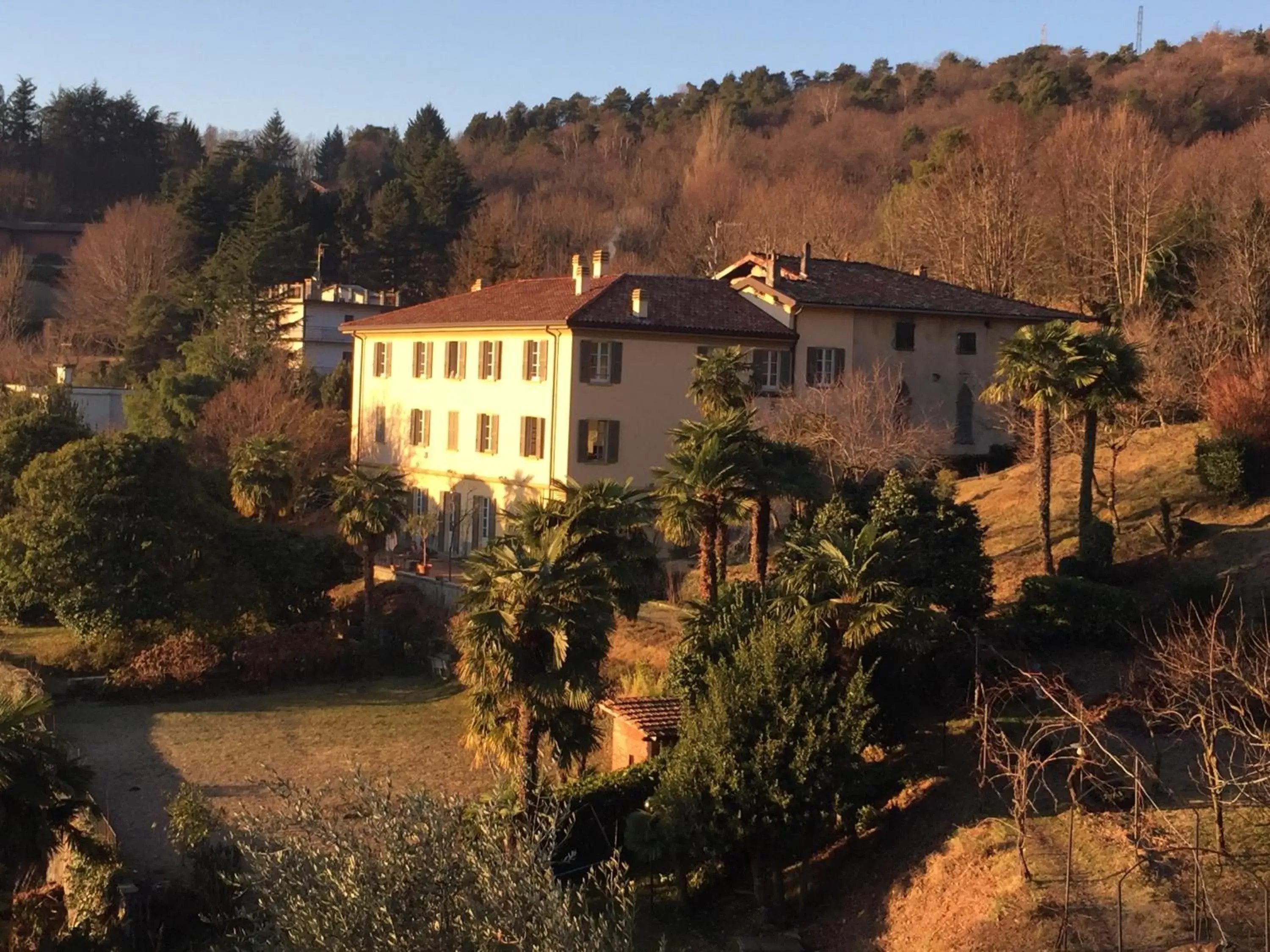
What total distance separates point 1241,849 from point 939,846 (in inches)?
141

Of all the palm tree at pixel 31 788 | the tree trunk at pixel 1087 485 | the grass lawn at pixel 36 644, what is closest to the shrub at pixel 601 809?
the palm tree at pixel 31 788

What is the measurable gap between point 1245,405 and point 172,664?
79.6ft

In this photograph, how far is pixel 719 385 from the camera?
102 ft

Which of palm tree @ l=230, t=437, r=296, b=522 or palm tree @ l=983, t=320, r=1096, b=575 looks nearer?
palm tree @ l=983, t=320, r=1096, b=575

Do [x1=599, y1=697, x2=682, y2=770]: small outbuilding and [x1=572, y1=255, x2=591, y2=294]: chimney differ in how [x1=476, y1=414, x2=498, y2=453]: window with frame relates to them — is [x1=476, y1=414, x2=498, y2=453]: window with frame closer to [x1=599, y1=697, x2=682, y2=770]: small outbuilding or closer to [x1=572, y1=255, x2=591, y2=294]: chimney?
[x1=572, y1=255, x2=591, y2=294]: chimney

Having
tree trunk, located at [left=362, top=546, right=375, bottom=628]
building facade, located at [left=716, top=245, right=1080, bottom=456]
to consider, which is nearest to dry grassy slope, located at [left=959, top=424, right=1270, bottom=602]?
building facade, located at [left=716, top=245, right=1080, bottom=456]

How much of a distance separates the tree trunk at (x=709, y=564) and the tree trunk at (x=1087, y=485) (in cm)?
688

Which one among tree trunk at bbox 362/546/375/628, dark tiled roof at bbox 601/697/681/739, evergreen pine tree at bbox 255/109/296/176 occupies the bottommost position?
dark tiled roof at bbox 601/697/681/739

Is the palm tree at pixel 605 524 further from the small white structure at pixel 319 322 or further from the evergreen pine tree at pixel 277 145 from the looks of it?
the evergreen pine tree at pixel 277 145

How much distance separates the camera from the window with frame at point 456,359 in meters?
41.2

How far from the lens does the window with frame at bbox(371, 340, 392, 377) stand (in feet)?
148

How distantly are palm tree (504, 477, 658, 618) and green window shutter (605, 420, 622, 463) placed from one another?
14648 millimetres

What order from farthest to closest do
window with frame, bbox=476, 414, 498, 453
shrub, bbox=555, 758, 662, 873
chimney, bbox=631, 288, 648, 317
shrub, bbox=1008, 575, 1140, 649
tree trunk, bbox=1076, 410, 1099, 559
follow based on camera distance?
window with frame, bbox=476, 414, 498, 453 → chimney, bbox=631, 288, 648, 317 → tree trunk, bbox=1076, 410, 1099, 559 → shrub, bbox=1008, 575, 1140, 649 → shrub, bbox=555, 758, 662, 873

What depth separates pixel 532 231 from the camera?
250 ft
